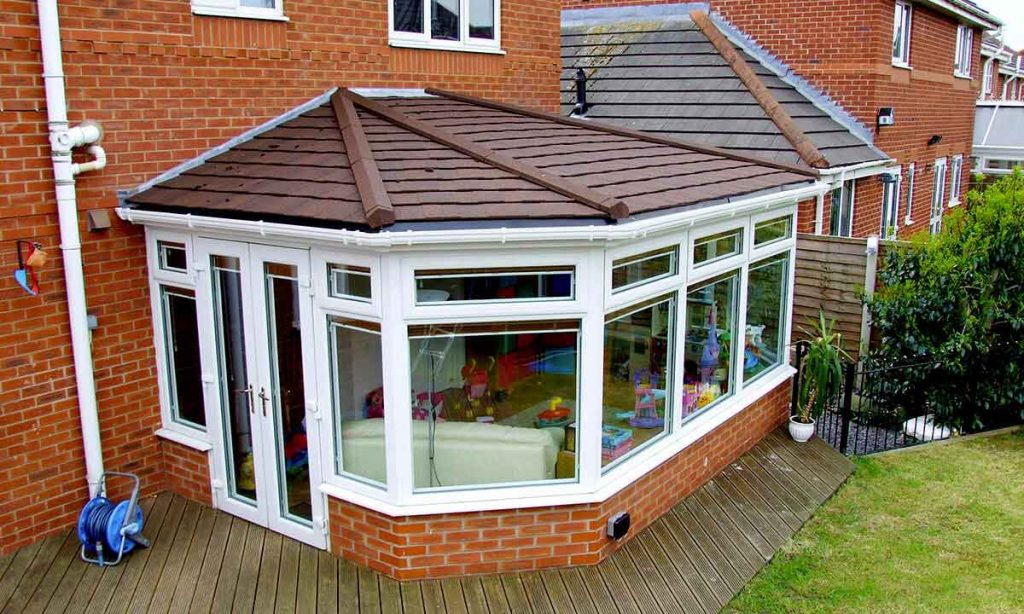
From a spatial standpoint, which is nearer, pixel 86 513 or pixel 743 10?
pixel 86 513

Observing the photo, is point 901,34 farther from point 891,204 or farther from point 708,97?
point 708,97

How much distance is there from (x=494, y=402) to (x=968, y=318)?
19.0ft

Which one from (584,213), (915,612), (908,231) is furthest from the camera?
(908,231)

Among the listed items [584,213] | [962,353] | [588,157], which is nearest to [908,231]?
[962,353]

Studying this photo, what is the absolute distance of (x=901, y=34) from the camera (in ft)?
46.0

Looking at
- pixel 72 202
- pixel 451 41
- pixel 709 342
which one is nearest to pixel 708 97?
pixel 451 41

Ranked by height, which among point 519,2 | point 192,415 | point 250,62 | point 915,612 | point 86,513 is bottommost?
point 915,612

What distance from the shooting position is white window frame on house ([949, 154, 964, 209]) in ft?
60.9

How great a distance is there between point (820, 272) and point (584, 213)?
6666 millimetres

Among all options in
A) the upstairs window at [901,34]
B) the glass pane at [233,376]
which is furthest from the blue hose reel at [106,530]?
the upstairs window at [901,34]

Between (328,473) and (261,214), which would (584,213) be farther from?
(328,473)

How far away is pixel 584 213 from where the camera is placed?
5.36 m

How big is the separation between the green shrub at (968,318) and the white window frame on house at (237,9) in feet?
23.1

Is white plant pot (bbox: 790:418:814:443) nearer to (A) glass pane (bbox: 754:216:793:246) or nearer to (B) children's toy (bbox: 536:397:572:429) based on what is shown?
(A) glass pane (bbox: 754:216:793:246)
